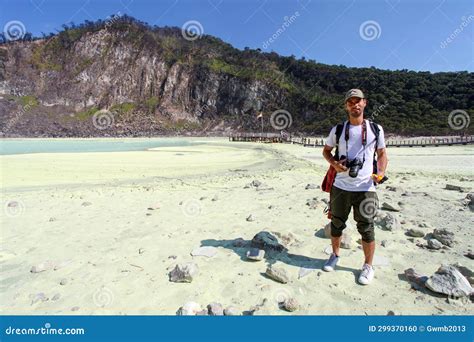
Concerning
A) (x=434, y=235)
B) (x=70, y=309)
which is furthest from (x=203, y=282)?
(x=434, y=235)

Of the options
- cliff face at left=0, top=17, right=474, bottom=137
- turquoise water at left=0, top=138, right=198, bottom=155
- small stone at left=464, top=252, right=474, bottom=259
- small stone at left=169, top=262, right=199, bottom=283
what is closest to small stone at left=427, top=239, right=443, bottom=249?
small stone at left=464, top=252, right=474, bottom=259

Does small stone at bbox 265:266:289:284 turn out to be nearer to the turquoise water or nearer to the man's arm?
the man's arm

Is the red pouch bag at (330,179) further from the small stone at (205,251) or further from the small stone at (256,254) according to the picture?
the small stone at (205,251)

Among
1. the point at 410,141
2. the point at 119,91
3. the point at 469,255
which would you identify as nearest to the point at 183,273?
the point at 469,255

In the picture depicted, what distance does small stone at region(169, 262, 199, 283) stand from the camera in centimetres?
356

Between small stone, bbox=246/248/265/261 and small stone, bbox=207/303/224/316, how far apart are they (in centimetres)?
108

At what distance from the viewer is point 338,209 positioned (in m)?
3.56

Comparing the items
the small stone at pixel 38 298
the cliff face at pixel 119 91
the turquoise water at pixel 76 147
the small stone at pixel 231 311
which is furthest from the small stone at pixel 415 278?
the cliff face at pixel 119 91

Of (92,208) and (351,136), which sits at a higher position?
(351,136)

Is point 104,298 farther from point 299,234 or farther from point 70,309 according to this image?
point 299,234

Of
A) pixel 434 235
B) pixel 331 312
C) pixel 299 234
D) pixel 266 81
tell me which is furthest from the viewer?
pixel 266 81

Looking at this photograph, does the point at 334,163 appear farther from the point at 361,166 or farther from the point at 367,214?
the point at 367,214

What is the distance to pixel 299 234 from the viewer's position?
5.01 m

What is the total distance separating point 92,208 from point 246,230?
168 inches
